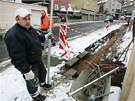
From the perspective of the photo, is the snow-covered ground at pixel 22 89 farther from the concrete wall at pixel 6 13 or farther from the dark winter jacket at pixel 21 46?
the concrete wall at pixel 6 13

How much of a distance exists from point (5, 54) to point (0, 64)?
5.29 feet

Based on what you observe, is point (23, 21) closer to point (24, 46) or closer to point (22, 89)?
point (24, 46)

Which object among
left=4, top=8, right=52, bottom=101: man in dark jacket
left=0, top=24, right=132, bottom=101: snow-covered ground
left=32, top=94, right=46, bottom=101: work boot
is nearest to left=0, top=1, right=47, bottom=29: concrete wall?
left=0, top=24, right=132, bottom=101: snow-covered ground

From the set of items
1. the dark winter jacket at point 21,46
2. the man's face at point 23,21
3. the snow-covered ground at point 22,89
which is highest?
the man's face at point 23,21

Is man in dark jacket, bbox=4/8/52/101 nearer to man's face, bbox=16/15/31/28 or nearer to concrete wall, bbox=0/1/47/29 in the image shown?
man's face, bbox=16/15/31/28

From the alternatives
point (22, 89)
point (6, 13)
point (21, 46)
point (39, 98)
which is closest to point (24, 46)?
point (21, 46)

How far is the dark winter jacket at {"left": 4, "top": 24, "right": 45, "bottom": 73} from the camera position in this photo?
2.98m

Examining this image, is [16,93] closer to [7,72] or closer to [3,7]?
[7,72]

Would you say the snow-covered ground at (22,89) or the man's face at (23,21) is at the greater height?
the man's face at (23,21)

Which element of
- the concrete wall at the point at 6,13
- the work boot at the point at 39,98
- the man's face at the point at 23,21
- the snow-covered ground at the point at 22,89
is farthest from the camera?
the concrete wall at the point at 6,13

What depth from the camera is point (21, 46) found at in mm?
3055

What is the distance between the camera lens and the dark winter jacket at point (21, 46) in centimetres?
298

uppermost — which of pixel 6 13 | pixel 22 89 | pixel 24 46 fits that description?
pixel 6 13

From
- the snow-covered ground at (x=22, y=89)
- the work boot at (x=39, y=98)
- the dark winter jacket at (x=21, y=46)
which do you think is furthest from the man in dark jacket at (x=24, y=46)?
the snow-covered ground at (x=22, y=89)
